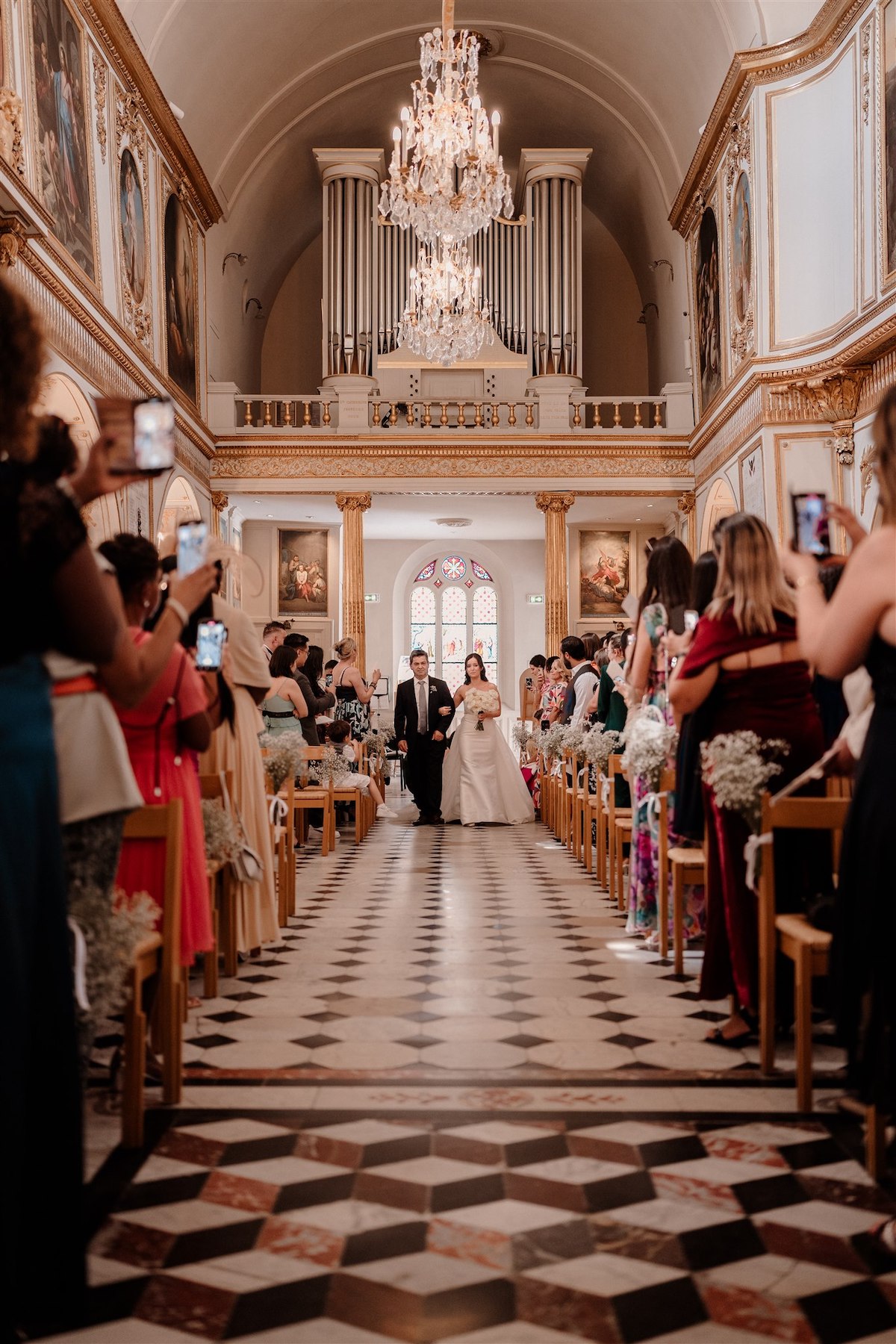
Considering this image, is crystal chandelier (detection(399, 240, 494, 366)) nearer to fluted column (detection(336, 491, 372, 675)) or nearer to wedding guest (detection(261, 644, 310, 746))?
fluted column (detection(336, 491, 372, 675))

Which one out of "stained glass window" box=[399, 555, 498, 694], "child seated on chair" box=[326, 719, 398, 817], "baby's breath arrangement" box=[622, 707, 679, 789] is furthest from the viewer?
"stained glass window" box=[399, 555, 498, 694]

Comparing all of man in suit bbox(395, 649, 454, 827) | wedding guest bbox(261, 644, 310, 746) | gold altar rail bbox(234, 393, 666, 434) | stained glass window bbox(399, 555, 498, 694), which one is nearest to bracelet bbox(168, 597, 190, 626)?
wedding guest bbox(261, 644, 310, 746)

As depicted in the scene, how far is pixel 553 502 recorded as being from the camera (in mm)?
19156

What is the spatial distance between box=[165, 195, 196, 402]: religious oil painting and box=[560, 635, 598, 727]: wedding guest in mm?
7857

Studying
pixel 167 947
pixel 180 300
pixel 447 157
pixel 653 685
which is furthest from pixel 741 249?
pixel 167 947

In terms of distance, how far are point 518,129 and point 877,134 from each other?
12661mm

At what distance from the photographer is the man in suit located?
43.6 ft

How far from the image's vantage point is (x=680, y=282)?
66.1 feet

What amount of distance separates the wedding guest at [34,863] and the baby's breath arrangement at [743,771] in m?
2.45

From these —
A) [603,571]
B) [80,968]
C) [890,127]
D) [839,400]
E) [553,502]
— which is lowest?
[80,968]

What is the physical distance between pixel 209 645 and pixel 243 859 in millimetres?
1409

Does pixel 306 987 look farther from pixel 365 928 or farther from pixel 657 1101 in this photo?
pixel 657 1101

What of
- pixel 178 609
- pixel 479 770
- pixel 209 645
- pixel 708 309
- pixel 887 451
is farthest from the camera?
pixel 708 309

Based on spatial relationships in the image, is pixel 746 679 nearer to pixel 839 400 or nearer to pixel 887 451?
pixel 887 451
